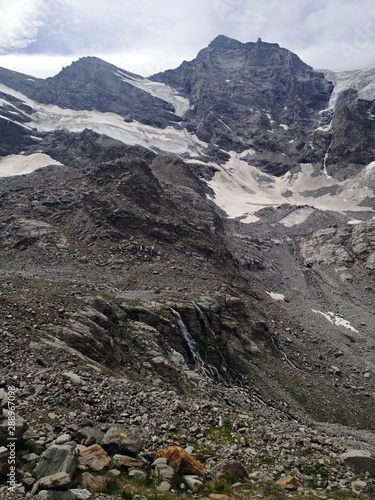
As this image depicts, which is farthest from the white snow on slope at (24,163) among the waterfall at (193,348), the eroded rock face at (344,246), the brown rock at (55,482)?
the brown rock at (55,482)

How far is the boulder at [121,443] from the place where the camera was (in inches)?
436

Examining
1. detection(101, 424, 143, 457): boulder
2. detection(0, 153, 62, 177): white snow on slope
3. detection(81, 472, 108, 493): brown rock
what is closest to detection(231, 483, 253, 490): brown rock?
detection(101, 424, 143, 457): boulder

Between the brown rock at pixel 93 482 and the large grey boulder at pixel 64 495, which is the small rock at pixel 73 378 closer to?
the brown rock at pixel 93 482

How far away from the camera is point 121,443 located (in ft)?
36.6

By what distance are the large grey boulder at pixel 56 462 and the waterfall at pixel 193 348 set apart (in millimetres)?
21427

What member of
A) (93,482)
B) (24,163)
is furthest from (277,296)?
(24,163)

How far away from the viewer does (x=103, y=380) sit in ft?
52.9

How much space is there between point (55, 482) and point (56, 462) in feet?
2.29

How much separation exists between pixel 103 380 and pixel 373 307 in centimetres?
6501

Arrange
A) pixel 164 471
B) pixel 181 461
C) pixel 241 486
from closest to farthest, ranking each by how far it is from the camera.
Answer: pixel 164 471 < pixel 241 486 < pixel 181 461

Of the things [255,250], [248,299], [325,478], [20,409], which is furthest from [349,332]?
[20,409]

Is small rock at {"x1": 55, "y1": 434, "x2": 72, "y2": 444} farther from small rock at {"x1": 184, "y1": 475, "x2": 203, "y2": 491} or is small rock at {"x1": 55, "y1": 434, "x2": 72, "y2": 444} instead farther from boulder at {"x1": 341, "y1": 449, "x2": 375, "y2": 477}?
boulder at {"x1": 341, "y1": 449, "x2": 375, "y2": 477}

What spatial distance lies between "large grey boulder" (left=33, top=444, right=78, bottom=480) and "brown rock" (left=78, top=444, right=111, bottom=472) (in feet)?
1.85

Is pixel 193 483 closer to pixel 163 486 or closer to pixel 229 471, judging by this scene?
pixel 163 486
